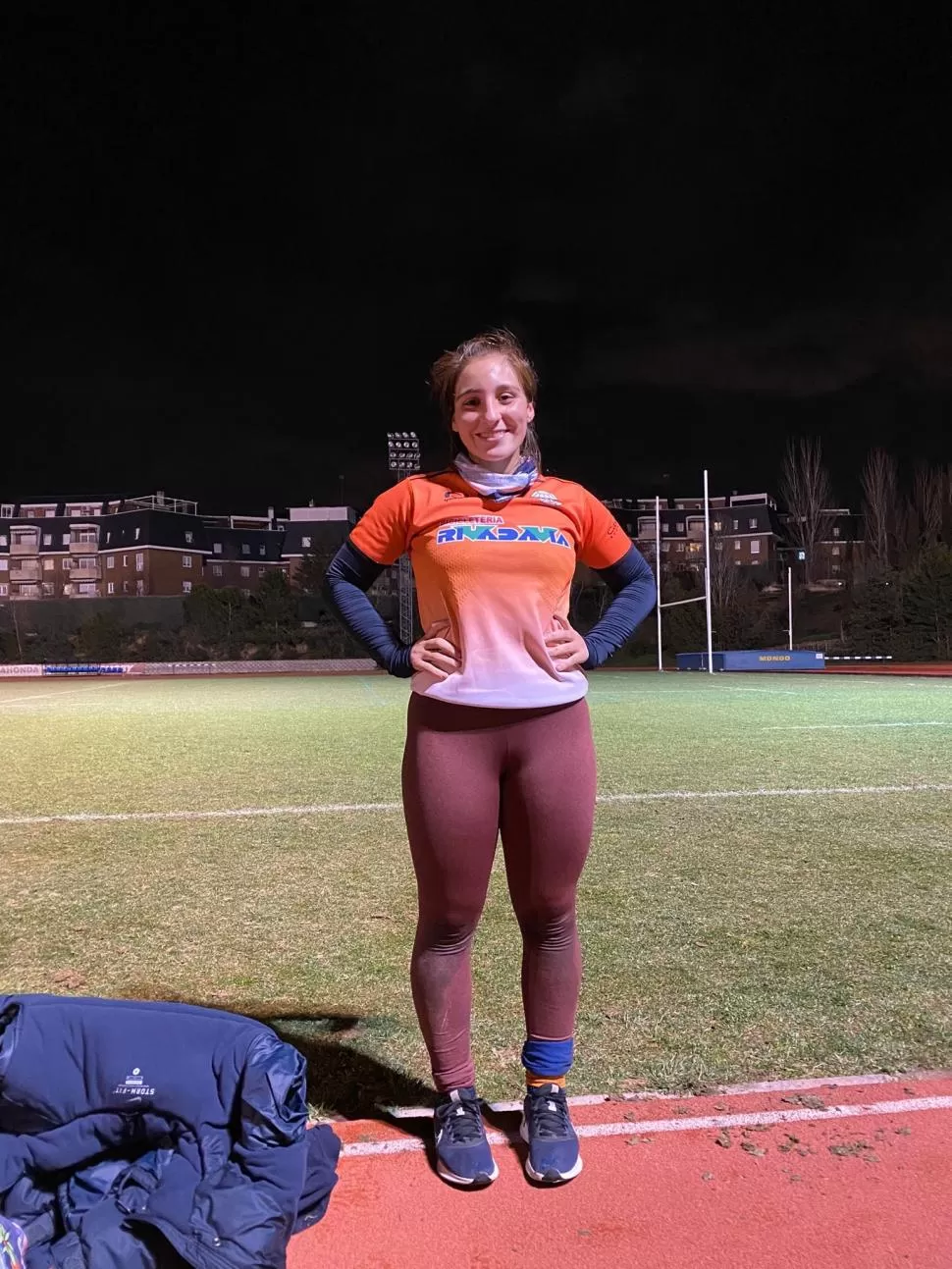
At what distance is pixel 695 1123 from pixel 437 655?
1303mm

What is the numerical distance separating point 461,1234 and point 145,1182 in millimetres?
638

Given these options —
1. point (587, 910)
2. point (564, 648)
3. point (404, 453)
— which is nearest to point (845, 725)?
point (587, 910)

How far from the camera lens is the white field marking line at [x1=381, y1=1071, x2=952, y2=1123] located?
7.01ft

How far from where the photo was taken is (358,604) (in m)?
2.11

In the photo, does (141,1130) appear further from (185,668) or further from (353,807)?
(185,668)

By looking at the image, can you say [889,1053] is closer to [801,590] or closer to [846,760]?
[846,760]

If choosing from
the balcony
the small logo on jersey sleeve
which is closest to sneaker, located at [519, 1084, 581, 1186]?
the small logo on jersey sleeve

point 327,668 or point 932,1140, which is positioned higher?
point 932,1140

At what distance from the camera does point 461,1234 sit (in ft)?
5.58

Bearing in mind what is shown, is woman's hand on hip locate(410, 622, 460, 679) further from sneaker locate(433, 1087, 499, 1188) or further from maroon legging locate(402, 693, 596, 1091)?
sneaker locate(433, 1087, 499, 1188)

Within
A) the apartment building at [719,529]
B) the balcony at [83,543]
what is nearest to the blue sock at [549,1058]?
the apartment building at [719,529]

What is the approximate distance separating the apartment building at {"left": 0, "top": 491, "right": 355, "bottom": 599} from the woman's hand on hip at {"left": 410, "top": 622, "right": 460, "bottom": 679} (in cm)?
5919

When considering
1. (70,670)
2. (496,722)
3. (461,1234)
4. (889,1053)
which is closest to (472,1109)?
(461,1234)

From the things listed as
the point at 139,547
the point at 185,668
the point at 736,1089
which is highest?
the point at 139,547
